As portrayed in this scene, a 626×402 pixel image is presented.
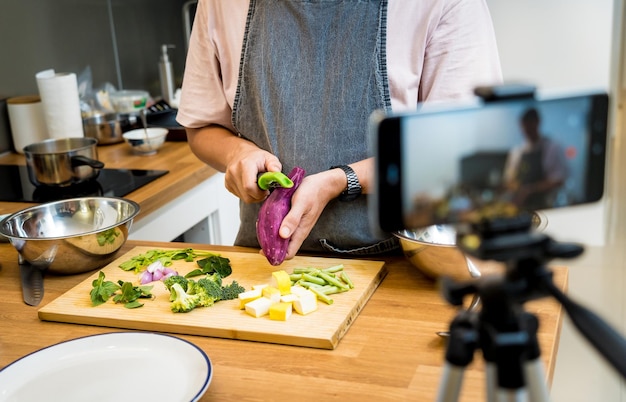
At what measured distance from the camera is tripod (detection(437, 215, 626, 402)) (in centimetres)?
55

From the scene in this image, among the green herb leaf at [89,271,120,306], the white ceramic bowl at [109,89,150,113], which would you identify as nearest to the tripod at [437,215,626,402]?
the green herb leaf at [89,271,120,306]

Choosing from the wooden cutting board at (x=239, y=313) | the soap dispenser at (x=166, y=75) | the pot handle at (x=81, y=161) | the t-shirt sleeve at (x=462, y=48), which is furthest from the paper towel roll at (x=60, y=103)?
the t-shirt sleeve at (x=462, y=48)

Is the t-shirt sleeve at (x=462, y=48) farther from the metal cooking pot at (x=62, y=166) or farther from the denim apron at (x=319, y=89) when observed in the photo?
the metal cooking pot at (x=62, y=166)

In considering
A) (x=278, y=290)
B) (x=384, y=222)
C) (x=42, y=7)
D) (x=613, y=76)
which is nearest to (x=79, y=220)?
(x=278, y=290)

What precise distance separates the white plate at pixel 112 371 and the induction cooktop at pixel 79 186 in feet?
3.09

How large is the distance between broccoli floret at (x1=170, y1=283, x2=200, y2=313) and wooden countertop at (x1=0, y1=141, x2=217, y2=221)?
0.77 meters

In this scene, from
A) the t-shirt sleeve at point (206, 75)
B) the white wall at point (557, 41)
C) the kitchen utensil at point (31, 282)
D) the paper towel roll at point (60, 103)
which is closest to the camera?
the kitchen utensil at point (31, 282)

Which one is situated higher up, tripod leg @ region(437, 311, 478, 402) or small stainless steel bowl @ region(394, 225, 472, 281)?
tripod leg @ region(437, 311, 478, 402)

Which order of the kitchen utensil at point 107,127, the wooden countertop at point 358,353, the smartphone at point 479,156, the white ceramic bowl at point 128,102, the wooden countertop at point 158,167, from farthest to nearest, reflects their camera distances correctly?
the white ceramic bowl at point 128,102, the kitchen utensil at point 107,127, the wooden countertop at point 158,167, the wooden countertop at point 358,353, the smartphone at point 479,156

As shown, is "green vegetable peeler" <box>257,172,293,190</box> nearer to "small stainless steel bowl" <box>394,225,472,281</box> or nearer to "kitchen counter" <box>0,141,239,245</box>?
"small stainless steel bowl" <box>394,225,472,281</box>

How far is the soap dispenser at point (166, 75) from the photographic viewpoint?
2.89 m

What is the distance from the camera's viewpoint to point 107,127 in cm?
253

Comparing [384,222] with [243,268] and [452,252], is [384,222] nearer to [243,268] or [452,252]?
[452,252]

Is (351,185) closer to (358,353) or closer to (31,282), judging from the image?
(358,353)
